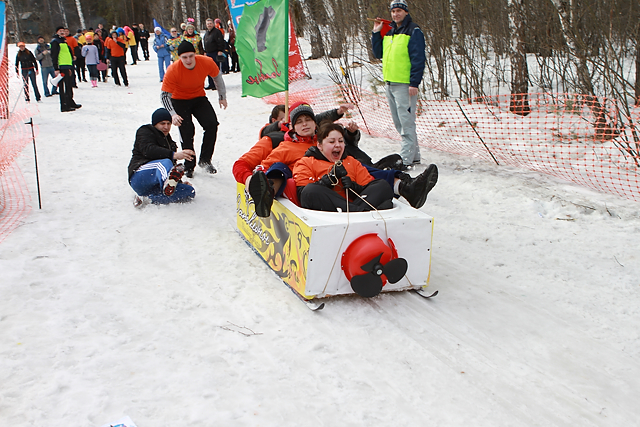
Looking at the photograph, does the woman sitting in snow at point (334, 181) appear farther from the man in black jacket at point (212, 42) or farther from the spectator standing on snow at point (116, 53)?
the spectator standing on snow at point (116, 53)

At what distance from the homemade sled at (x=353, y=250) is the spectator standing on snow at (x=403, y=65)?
2733 mm

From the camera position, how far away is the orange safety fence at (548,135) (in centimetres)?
568


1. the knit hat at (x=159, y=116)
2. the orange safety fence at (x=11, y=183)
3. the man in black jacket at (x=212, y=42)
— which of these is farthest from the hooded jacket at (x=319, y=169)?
the man in black jacket at (x=212, y=42)

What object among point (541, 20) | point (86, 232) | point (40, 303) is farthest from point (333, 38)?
point (40, 303)

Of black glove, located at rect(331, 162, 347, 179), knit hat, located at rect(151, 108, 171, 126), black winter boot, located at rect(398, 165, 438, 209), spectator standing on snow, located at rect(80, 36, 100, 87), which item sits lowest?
black winter boot, located at rect(398, 165, 438, 209)

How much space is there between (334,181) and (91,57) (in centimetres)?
1340

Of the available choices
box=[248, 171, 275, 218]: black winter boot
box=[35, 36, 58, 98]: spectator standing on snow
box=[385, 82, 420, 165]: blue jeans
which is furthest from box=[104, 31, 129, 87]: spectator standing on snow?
box=[248, 171, 275, 218]: black winter boot

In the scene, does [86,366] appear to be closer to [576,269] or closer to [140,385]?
[140,385]

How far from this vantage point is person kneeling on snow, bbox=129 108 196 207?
5.13 m

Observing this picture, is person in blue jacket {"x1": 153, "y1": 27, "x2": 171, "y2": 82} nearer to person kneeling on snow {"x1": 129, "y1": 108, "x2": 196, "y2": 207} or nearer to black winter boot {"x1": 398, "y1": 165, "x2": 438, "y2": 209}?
person kneeling on snow {"x1": 129, "y1": 108, "x2": 196, "y2": 207}

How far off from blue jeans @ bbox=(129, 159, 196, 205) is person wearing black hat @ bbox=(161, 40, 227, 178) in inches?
25.0

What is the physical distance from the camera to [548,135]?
23.1 feet

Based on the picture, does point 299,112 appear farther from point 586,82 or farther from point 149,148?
point 586,82

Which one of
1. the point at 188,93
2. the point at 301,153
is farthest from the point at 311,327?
the point at 188,93
